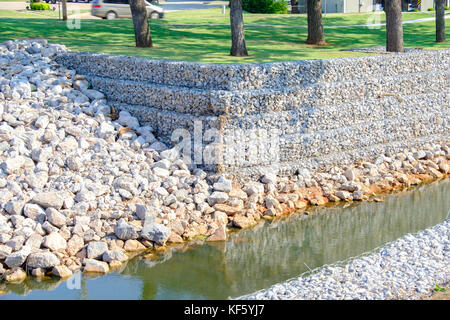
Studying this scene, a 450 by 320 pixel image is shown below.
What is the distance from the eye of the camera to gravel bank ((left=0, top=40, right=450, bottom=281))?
35.1ft

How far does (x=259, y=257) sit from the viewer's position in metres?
11.0

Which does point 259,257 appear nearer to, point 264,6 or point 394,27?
point 394,27

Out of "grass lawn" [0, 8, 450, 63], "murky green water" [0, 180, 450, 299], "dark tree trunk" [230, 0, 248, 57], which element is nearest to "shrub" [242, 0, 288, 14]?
"grass lawn" [0, 8, 450, 63]

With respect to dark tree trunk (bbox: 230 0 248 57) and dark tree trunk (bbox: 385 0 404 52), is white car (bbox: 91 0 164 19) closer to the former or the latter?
dark tree trunk (bbox: 230 0 248 57)

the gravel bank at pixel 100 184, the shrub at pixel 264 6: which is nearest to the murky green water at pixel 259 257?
the gravel bank at pixel 100 184

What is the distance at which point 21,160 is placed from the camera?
40.0ft

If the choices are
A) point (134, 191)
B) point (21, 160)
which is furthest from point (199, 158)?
point (21, 160)

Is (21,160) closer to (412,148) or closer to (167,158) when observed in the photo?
Answer: (167,158)

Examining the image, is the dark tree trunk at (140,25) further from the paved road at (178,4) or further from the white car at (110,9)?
the paved road at (178,4)

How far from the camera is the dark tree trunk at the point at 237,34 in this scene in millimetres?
16625
